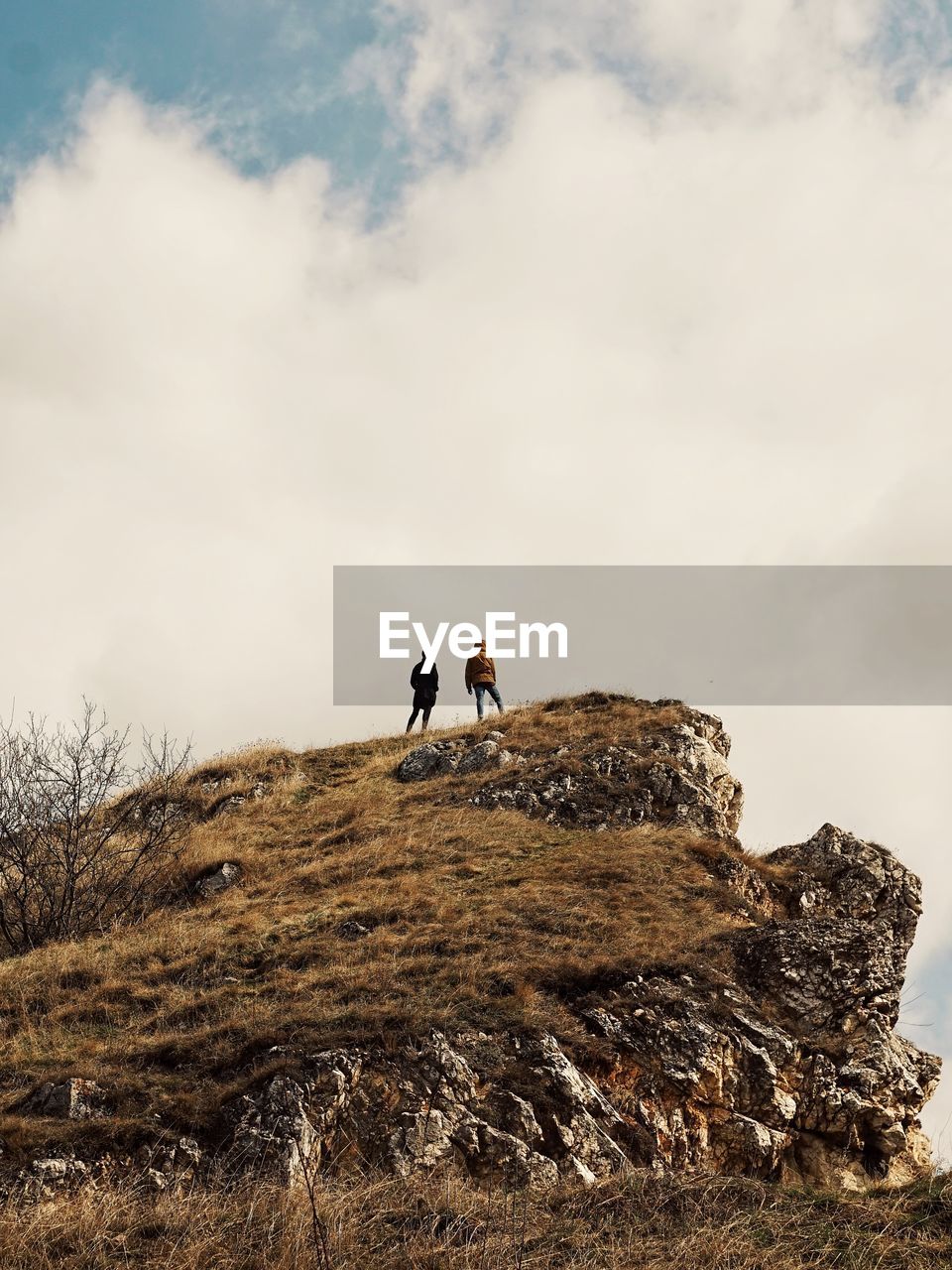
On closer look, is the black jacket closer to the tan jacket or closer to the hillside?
the tan jacket

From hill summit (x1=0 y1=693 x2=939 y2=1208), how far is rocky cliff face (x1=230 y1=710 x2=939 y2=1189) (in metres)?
0.03

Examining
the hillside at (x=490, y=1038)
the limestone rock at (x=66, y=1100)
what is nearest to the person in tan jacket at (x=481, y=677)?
the hillside at (x=490, y=1038)

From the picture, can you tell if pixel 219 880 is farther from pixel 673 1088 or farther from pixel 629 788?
pixel 673 1088

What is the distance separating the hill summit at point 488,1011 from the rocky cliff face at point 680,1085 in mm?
33

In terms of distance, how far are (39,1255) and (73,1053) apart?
548cm

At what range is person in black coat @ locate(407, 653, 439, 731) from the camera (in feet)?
103

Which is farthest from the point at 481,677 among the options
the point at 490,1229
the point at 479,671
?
the point at 490,1229

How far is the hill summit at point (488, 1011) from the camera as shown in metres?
11.9

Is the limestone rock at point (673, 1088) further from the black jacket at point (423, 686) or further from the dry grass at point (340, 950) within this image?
the black jacket at point (423, 686)

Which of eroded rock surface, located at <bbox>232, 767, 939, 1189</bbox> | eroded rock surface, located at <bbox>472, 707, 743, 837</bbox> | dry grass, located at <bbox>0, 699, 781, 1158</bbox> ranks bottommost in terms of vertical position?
eroded rock surface, located at <bbox>232, 767, 939, 1189</bbox>

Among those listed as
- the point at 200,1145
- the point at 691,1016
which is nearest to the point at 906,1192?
the point at 691,1016

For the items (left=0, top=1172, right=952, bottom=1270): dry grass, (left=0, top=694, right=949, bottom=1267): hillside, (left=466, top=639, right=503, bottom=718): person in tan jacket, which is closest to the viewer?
(left=0, top=1172, right=952, bottom=1270): dry grass

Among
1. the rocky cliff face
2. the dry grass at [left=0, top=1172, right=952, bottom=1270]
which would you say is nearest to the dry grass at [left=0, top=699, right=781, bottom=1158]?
the rocky cliff face

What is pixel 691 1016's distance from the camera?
14.8 meters
